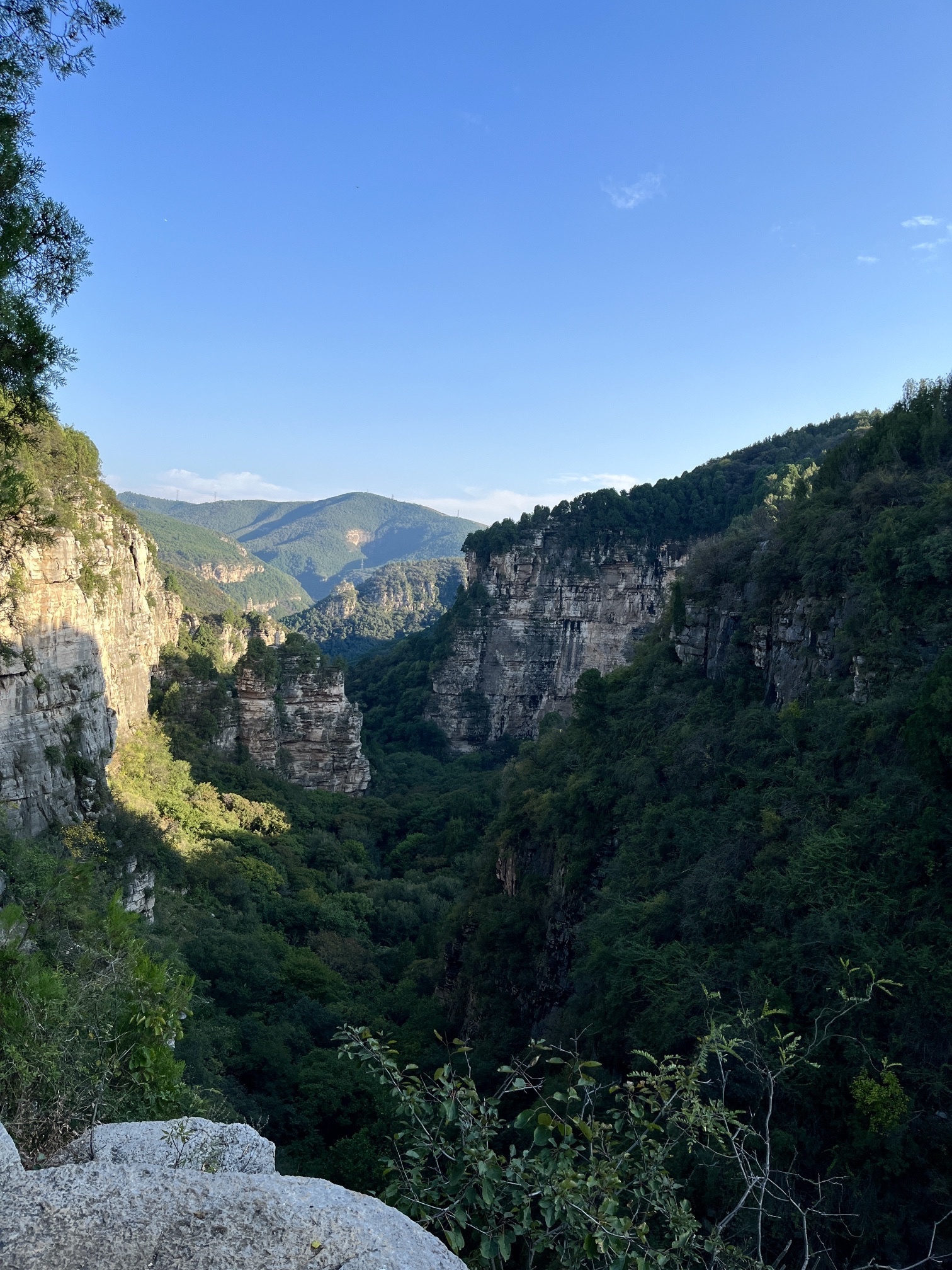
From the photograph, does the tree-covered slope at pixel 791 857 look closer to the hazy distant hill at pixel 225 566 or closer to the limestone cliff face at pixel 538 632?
the limestone cliff face at pixel 538 632

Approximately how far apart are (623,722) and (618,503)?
134 feet

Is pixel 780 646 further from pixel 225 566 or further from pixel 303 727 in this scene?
pixel 225 566

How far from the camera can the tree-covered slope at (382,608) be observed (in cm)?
11731

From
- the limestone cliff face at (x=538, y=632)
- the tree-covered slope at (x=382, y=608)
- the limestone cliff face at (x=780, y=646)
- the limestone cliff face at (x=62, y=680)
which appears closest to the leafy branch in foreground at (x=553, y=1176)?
the limestone cliff face at (x=780, y=646)

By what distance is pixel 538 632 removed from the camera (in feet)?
205

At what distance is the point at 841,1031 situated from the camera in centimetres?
1016

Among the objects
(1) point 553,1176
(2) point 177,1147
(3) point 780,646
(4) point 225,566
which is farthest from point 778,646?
(4) point 225,566

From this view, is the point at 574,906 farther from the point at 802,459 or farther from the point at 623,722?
the point at 802,459

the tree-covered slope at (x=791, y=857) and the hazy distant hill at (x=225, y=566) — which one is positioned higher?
the hazy distant hill at (x=225, y=566)

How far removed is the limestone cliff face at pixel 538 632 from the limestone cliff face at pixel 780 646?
34566 millimetres

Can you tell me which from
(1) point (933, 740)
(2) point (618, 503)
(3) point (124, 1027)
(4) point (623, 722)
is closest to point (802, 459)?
(2) point (618, 503)

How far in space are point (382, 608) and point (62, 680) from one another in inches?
A: 4363

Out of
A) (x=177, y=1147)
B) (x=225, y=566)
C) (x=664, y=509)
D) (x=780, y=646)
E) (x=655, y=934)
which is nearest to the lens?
(x=177, y=1147)

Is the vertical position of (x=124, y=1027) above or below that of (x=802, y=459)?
below
